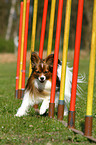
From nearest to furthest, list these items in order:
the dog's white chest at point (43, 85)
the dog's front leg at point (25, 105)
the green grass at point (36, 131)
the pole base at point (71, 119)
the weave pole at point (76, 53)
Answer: the green grass at point (36, 131)
the weave pole at point (76, 53)
the pole base at point (71, 119)
the dog's white chest at point (43, 85)
the dog's front leg at point (25, 105)

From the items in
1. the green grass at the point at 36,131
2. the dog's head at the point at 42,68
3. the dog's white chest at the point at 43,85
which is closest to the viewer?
the green grass at the point at 36,131

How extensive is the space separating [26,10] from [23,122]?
317cm

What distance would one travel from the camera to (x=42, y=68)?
4.65m

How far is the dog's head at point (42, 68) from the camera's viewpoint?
15.2ft

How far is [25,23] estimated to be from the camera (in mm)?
6738

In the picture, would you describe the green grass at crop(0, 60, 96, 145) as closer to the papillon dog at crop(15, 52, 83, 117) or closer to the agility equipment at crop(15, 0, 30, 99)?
the papillon dog at crop(15, 52, 83, 117)

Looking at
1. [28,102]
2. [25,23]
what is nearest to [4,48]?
[25,23]

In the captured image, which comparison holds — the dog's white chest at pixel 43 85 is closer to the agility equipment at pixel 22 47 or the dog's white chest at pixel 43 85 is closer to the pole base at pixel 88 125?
A: the pole base at pixel 88 125

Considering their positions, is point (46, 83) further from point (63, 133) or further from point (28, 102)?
point (63, 133)

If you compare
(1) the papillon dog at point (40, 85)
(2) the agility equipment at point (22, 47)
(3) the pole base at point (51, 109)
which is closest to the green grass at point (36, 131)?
(3) the pole base at point (51, 109)

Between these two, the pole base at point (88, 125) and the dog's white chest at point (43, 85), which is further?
the dog's white chest at point (43, 85)

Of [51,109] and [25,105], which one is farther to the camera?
[25,105]

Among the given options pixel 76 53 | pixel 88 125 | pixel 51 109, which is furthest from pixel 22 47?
pixel 88 125

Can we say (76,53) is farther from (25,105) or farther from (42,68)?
(25,105)
